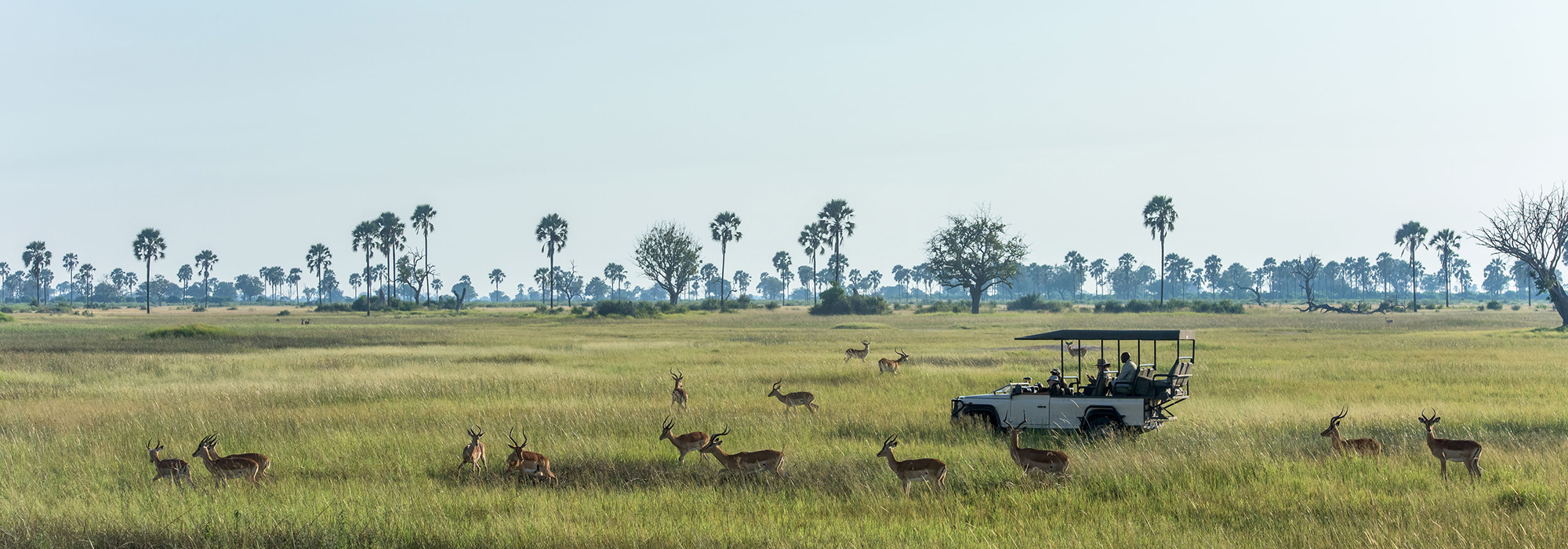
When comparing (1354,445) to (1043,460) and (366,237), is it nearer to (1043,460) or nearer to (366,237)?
(1043,460)

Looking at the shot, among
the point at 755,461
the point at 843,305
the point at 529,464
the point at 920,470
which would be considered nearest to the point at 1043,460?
the point at 920,470

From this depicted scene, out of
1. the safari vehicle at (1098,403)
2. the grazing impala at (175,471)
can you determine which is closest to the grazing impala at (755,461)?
the safari vehicle at (1098,403)

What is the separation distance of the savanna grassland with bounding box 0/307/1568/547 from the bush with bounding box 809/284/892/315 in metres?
72.1

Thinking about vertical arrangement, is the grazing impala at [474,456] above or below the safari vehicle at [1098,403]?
below

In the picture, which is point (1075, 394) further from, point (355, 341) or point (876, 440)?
point (355, 341)

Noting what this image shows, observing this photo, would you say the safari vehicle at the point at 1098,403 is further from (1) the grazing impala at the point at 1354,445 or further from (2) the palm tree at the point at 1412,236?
(2) the palm tree at the point at 1412,236

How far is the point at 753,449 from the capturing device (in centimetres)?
1461

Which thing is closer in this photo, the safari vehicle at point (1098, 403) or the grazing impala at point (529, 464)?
the grazing impala at point (529, 464)

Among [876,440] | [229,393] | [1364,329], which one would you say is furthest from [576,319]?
[876,440]

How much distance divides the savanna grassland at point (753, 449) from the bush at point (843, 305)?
237 ft

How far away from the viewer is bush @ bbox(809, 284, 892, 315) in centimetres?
10212

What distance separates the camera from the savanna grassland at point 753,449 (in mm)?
9422

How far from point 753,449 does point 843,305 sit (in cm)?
8811

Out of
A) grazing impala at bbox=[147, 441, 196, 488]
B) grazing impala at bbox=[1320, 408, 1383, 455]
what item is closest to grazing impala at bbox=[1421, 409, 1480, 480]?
grazing impala at bbox=[1320, 408, 1383, 455]
